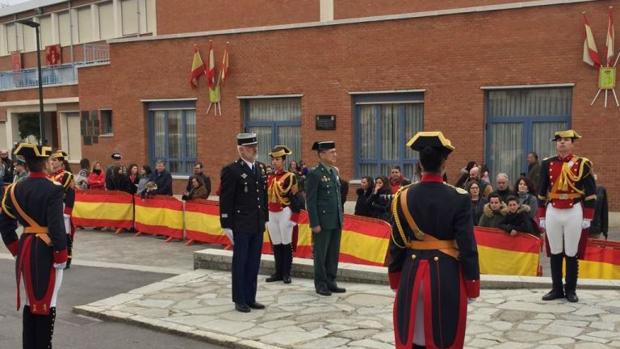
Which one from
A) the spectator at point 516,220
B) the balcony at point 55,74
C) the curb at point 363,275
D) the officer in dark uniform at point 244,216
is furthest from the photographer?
the balcony at point 55,74

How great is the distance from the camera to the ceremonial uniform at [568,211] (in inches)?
→ 301

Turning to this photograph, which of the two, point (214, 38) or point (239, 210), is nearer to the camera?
point (239, 210)

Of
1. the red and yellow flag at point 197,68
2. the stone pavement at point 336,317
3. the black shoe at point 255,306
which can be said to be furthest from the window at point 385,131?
the black shoe at point 255,306

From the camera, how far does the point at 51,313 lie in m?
6.10

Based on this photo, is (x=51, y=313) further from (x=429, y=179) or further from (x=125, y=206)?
(x=125, y=206)

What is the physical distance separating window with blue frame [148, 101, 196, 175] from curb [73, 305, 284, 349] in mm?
16302

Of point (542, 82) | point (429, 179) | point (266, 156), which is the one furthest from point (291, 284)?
point (266, 156)

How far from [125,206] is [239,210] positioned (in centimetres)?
915

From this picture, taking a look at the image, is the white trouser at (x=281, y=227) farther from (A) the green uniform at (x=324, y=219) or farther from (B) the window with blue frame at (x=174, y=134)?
(B) the window with blue frame at (x=174, y=134)

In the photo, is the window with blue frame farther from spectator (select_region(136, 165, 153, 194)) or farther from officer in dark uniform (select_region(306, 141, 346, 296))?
officer in dark uniform (select_region(306, 141, 346, 296))

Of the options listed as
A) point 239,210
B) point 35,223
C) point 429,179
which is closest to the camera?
point 429,179

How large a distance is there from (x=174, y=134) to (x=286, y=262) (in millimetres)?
16472

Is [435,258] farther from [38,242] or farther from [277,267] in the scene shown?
[277,267]

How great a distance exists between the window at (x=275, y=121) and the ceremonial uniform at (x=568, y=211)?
574 inches
